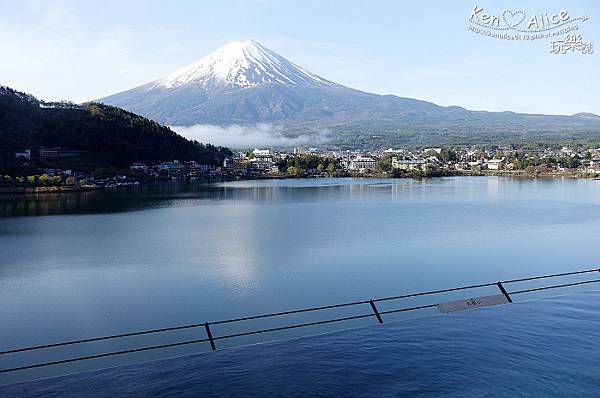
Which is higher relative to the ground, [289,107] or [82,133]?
[289,107]

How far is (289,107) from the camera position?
1720 inches

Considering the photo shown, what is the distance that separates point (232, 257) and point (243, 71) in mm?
41489

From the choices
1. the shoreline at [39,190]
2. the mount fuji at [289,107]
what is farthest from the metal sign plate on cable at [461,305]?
the mount fuji at [289,107]

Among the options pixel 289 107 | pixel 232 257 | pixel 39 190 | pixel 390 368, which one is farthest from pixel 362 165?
pixel 289 107

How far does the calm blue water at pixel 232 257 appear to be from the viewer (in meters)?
3.03

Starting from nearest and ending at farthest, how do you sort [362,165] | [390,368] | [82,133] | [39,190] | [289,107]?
[390,368], [39,190], [82,133], [362,165], [289,107]

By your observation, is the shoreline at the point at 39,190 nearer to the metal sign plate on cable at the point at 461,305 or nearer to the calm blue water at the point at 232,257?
the calm blue water at the point at 232,257

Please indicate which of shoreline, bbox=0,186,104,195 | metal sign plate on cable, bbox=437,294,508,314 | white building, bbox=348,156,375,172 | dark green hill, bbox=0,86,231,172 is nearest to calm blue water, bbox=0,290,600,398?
metal sign plate on cable, bbox=437,294,508,314

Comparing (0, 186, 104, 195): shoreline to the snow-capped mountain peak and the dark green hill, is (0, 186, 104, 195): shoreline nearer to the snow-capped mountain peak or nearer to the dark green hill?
the dark green hill

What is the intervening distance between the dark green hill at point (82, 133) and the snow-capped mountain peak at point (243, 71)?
2786 centimetres

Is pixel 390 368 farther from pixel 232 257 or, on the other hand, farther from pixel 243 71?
pixel 243 71

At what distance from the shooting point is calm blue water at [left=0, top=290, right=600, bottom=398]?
72.9 inches

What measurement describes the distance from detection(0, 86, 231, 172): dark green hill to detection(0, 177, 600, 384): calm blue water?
431cm

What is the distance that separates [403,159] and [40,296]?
19.1m
